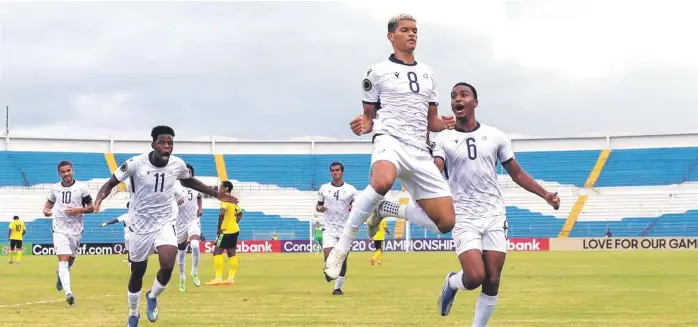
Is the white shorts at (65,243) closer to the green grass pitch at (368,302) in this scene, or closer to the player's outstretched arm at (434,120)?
the green grass pitch at (368,302)

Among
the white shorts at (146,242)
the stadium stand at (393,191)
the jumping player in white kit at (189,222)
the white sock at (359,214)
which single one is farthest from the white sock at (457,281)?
the stadium stand at (393,191)

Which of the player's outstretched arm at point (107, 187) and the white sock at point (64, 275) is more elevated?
the player's outstretched arm at point (107, 187)

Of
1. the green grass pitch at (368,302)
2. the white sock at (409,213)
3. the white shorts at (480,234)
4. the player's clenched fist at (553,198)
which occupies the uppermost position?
the player's clenched fist at (553,198)

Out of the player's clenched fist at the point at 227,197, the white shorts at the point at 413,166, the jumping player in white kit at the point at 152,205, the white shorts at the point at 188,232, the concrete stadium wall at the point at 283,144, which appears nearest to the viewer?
the white shorts at the point at 413,166

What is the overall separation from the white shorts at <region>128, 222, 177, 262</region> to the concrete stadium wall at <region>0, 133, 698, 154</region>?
6419 cm

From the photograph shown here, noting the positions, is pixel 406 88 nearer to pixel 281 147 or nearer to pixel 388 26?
pixel 388 26

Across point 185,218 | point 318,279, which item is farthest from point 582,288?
point 185,218

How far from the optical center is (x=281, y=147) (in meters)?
79.0

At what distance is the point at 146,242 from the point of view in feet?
41.6

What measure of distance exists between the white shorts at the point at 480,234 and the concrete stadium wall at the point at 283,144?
67.0 metres

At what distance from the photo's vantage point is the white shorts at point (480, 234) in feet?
33.1

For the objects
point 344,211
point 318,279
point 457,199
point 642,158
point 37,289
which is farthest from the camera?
point 642,158

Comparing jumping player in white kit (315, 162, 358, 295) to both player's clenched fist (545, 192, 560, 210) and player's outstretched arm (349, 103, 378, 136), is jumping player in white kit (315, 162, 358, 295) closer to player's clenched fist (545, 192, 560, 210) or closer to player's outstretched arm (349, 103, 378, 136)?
player's clenched fist (545, 192, 560, 210)

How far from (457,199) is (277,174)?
6561 centimetres
